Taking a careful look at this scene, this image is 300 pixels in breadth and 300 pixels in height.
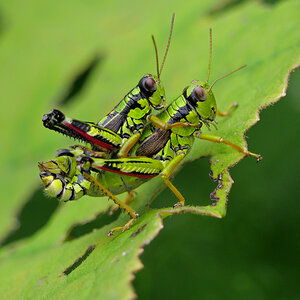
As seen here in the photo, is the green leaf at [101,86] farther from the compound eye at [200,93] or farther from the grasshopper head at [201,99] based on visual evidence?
the compound eye at [200,93]

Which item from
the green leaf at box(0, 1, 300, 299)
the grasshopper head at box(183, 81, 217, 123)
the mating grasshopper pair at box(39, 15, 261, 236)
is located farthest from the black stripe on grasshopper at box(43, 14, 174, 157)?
the green leaf at box(0, 1, 300, 299)

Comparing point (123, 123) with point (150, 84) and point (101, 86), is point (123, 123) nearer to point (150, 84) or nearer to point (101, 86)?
point (150, 84)

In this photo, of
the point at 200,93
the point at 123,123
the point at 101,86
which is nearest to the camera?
the point at 200,93

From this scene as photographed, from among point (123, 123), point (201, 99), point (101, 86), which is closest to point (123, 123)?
point (123, 123)

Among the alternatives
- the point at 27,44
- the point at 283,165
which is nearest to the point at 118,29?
the point at 27,44

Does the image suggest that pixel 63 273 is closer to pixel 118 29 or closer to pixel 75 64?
pixel 75 64

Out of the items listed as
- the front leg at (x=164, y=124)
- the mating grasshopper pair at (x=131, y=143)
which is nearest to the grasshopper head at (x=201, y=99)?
the mating grasshopper pair at (x=131, y=143)
